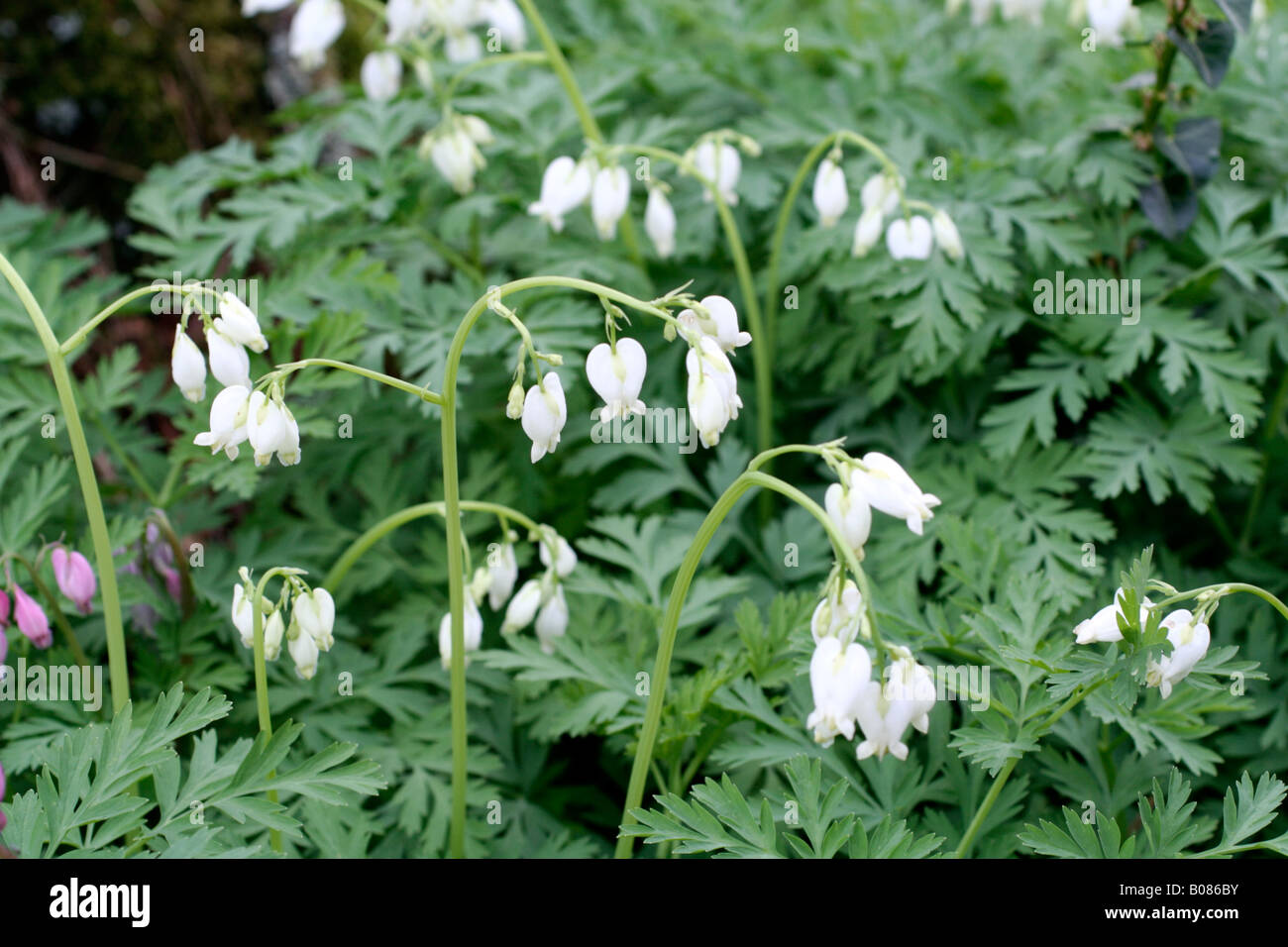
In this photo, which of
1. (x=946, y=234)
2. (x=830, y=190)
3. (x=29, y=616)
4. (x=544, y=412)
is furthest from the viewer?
(x=830, y=190)

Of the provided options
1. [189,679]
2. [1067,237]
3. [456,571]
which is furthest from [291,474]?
[1067,237]

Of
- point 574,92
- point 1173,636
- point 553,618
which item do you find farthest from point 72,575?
point 1173,636

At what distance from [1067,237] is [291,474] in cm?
220

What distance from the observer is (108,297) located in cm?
339

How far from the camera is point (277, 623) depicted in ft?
5.69

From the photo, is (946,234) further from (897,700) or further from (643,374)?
(897,700)

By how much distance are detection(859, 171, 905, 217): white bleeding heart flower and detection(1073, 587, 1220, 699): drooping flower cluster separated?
123cm

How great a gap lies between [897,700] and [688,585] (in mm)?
408

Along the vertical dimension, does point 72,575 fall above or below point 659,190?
below

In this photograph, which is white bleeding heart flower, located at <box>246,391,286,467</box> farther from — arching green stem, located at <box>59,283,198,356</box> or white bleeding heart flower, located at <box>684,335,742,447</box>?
white bleeding heart flower, located at <box>684,335,742,447</box>

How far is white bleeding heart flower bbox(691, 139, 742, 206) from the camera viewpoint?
2.74 m

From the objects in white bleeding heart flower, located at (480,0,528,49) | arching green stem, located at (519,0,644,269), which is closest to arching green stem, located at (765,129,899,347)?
arching green stem, located at (519,0,644,269)

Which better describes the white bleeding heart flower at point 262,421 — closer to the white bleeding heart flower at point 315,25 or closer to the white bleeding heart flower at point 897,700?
the white bleeding heart flower at point 897,700
